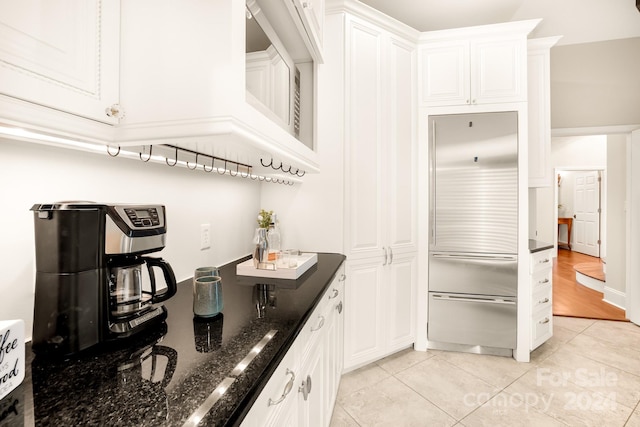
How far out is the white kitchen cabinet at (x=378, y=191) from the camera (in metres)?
2.12

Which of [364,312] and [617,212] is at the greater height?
[617,212]

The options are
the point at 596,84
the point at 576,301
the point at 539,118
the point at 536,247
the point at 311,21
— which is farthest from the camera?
the point at 576,301

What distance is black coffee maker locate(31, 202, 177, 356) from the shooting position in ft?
2.20

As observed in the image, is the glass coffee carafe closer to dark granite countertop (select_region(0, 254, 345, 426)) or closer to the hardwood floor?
dark granite countertop (select_region(0, 254, 345, 426))

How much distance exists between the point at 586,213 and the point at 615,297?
4073 millimetres

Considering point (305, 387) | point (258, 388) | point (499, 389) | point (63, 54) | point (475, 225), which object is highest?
point (63, 54)

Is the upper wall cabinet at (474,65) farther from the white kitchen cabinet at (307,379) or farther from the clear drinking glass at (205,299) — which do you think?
the clear drinking glass at (205,299)

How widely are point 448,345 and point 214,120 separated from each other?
8.46 feet

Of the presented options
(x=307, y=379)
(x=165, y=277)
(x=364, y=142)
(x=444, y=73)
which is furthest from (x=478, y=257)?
(x=165, y=277)

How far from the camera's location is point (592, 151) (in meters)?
6.08

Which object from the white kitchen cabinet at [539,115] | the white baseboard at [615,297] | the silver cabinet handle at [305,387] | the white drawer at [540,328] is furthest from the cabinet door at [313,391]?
the white baseboard at [615,297]

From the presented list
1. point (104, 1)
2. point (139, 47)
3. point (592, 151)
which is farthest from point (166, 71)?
point (592, 151)

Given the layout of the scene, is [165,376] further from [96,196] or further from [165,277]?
[96,196]

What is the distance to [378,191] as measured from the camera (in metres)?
2.21
